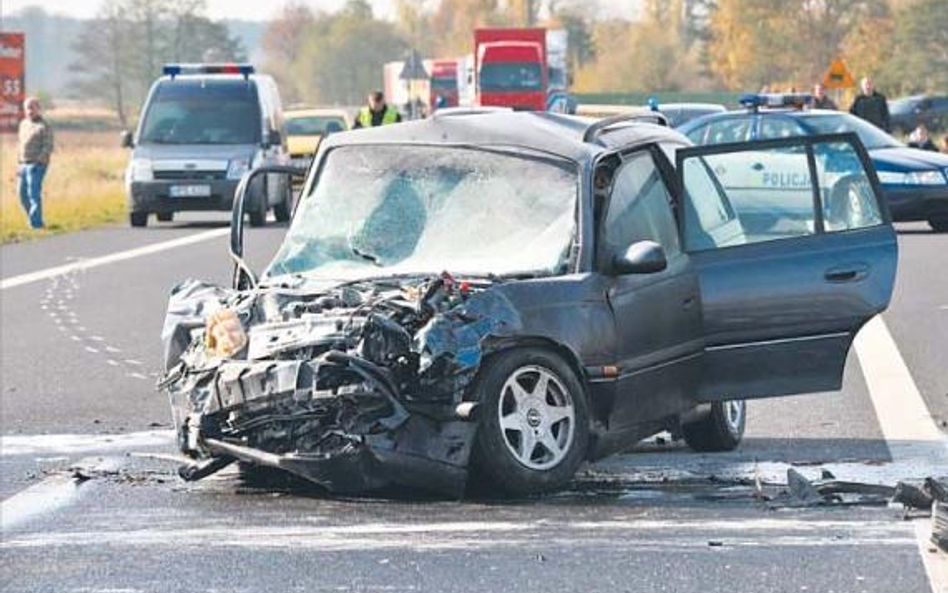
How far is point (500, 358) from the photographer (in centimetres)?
920

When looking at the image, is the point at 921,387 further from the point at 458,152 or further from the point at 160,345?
the point at 160,345

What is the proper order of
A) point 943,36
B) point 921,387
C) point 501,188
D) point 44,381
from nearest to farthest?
point 501,188, point 921,387, point 44,381, point 943,36

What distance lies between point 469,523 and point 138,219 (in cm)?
2394

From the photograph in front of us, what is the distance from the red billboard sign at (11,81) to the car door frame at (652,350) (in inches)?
1195

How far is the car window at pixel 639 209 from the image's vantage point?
10102 mm

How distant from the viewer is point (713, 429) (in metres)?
10.7

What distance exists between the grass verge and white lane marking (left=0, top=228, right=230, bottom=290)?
216cm

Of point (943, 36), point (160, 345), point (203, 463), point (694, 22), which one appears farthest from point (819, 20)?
point (203, 463)

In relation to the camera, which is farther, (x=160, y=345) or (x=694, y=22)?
(x=694, y=22)

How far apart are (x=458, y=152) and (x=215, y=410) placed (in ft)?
6.05

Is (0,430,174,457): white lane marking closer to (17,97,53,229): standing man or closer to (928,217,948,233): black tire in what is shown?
(928,217,948,233): black tire

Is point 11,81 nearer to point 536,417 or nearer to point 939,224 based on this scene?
point 939,224

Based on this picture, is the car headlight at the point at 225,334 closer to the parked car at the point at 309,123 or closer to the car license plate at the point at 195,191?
the car license plate at the point at 195,191

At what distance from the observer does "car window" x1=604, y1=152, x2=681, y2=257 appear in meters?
10.1
